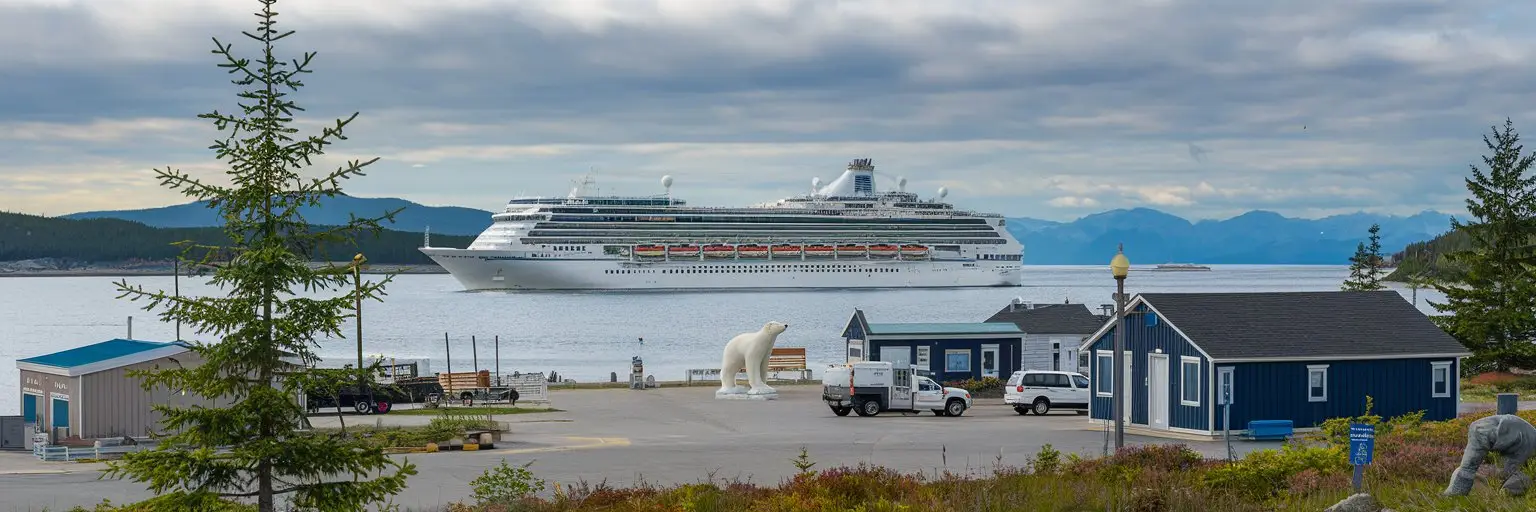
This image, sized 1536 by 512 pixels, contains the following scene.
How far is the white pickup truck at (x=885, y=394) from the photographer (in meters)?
30.7

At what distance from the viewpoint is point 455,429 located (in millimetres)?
24266

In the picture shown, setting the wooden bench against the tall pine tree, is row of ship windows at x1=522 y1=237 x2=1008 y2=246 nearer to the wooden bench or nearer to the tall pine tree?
the wooden bench

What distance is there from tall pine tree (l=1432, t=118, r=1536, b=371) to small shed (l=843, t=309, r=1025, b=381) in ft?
37.0

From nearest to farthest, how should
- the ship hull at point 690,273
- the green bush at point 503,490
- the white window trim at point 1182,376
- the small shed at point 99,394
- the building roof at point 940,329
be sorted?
the green bush at point 503,490 → the small shed at point 99,394 → the white window trim at point 1182,376 → the building roof at point 940,329 → the ship hull at point 690,273

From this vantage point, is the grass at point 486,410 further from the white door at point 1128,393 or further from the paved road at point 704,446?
the white door at point 1128,393

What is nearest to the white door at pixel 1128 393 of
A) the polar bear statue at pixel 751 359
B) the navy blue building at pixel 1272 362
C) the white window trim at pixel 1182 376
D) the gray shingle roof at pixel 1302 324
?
the navy blue building at pixel 1272 362

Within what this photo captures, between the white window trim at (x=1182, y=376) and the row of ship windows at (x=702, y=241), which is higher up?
the row of ship windows at (x=702, y=241)

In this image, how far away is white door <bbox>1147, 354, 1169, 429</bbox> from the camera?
2552 cm

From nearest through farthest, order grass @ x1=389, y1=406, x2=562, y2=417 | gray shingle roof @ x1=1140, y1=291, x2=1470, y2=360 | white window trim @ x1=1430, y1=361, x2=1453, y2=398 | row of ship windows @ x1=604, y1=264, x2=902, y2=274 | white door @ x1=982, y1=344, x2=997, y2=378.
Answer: gray shingle roof @ x1=1140, y1=291, x2=1470, y2=360
white window trim @ x1=1430, y1=361, x2=1453, y2=398
grass @ x1=389, y1=406, x2=562, y2=417
white door @ x1=982, y1=344, x2=997, y2=378
row of ship windows @ x1=604, y1=264, x2=902, y2=274

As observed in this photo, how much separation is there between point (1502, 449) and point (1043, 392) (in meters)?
19.0

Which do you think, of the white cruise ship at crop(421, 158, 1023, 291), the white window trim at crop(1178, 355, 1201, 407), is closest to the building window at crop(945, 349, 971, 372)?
the white window trim at crop(1178, 355, 1201, 407)

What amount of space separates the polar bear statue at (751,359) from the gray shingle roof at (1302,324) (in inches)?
475

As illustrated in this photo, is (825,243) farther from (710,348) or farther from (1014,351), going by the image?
(1014,351)

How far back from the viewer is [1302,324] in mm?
26234
